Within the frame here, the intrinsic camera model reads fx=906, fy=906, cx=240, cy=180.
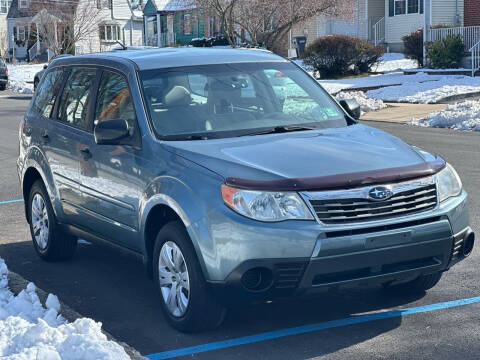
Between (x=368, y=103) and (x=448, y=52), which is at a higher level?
(x=448, y=52)

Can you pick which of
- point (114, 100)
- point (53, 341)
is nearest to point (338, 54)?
point (114, 100)

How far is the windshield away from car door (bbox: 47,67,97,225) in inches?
33.9

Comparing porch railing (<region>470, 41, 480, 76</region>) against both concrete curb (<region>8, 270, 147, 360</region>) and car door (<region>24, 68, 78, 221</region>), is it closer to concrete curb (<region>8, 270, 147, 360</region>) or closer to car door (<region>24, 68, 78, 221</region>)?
car door (<region>24, 68, 78, 221</region>)

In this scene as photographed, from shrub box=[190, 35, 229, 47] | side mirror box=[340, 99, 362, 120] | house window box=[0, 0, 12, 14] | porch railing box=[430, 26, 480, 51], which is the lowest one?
side mirror box=[340, 99, 362, 120]

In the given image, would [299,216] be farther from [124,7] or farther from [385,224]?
[124,7]

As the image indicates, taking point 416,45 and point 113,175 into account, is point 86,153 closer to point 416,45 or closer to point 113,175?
point 113,175

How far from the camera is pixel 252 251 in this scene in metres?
5.24

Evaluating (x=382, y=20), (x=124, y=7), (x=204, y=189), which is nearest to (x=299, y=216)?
(x=204, y=189)

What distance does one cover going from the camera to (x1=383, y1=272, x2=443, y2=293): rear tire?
21.0ft

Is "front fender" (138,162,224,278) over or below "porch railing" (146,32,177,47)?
below

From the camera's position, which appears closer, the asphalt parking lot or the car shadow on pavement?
the asphalt parking lot

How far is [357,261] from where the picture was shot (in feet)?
17.4

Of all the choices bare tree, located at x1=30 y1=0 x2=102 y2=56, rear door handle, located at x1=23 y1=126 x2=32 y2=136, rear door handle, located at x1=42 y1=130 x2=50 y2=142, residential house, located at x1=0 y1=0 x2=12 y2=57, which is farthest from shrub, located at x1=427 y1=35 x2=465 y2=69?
residential house, located at x1=0 y1=0 x2=12 y2=57

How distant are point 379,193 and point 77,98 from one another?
3.18m
